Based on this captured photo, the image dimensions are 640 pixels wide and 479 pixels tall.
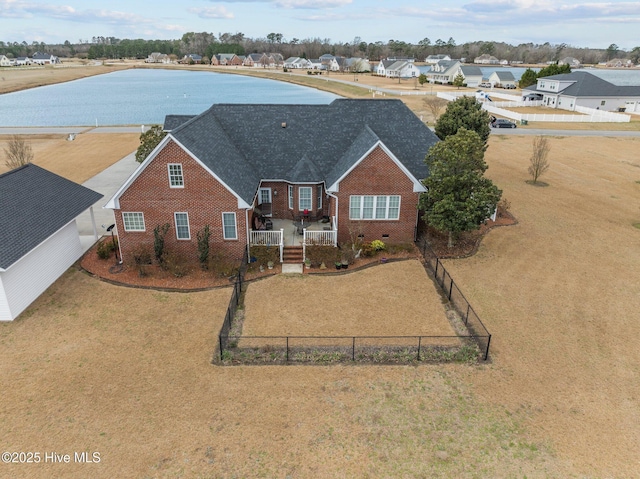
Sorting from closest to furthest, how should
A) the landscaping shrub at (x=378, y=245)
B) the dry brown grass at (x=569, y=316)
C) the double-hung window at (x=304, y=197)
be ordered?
1. the dry brown grass at (x=569, y=316)
2. the landscaping shrub at (x=378, y=245)
3. the double-hung window at (x=304, y=197)

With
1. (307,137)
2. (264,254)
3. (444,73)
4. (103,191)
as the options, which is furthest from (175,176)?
(444,73)

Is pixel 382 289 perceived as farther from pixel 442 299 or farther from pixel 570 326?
pixel 570 326

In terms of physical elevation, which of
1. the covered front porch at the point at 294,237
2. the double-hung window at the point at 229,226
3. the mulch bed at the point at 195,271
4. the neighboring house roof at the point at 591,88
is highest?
the neighboring house roof at the point at 591,88

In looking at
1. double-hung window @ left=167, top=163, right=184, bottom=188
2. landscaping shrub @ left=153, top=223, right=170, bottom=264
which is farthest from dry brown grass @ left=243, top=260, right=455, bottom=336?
double-hung window @ left=167, top=163, right=184, bottom=188

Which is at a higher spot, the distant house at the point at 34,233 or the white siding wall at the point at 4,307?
the distant house at the point at 34,233

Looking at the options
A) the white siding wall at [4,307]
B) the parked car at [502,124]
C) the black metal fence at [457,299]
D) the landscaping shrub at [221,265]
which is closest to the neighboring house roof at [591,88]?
the parked car at [502,124]

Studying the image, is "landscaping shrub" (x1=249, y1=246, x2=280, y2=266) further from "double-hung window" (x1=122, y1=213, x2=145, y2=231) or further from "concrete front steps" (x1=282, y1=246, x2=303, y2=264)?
"double-hung window" (x1=122, y1=213, x2=145, y2=231)

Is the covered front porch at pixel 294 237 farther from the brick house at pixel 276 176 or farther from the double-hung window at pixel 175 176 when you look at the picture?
the double-hung window at pixel 175 176

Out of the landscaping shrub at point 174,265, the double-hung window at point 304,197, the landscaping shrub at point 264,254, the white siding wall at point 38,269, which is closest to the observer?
the white siding wall at point 38,269
